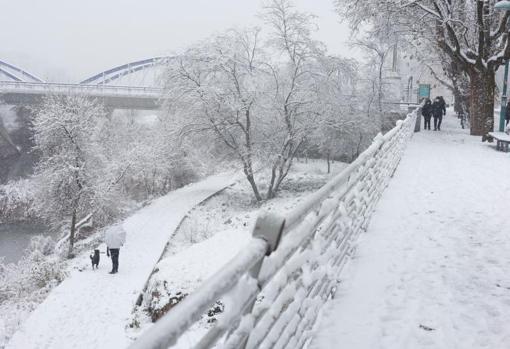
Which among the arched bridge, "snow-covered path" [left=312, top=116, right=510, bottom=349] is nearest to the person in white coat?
"snow-covered path" [left=312, top=116, right=510, bottom=349]

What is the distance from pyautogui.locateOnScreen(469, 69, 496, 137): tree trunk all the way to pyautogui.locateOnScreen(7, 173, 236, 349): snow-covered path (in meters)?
16.0

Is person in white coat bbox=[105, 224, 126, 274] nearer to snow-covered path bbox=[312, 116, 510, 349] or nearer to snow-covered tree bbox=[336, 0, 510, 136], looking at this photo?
snow-covered path bbox=[312, 116, 510, 349]

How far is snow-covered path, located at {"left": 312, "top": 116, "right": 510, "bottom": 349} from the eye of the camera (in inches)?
141

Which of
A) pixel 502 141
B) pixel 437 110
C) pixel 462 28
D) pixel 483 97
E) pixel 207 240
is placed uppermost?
pixel 462 28

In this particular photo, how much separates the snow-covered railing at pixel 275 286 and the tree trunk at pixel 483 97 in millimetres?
18039

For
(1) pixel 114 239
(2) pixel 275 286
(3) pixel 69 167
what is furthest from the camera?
(3) pixel 69 167

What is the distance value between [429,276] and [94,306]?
12.2 meters

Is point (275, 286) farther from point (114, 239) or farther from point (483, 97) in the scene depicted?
point (483, 97)

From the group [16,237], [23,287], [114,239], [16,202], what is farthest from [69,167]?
[16,202]

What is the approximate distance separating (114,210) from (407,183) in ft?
73.2

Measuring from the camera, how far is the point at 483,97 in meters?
20.1

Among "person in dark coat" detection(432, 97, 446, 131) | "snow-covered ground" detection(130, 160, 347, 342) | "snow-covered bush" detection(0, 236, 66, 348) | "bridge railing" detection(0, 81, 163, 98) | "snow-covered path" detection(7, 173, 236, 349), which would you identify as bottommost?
"snow-covered bush" detection(0, 236, 66, 348)

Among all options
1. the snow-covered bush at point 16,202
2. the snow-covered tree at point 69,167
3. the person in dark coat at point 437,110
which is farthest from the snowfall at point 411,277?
the snow-covered bush at point 16,202

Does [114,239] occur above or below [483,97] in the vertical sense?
below
